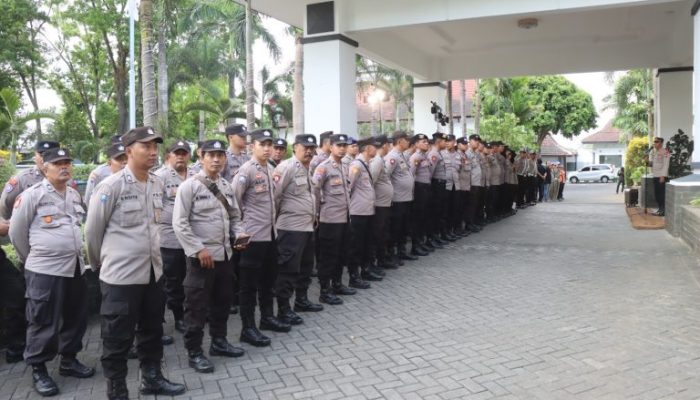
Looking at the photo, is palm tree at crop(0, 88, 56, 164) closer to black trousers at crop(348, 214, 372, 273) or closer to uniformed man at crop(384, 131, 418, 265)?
uniformed man at crop(384, 131, 418, 265)

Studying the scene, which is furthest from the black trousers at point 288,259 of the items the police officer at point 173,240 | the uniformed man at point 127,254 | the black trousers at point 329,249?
the uniformed man at point 127,254

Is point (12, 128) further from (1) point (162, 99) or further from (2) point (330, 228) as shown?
(2) point (330, 228)

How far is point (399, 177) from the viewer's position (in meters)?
7.79

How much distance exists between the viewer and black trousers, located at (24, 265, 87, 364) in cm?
388

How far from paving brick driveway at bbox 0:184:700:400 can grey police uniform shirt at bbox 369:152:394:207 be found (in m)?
1.00

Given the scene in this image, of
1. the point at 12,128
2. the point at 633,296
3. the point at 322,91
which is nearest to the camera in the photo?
the point at 633,296

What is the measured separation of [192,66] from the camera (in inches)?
1057

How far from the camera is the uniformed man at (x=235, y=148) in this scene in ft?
17.9

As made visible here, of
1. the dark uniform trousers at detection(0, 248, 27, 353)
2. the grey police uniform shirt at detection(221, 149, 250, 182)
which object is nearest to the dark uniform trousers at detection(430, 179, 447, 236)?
the grey police uniform shirt at detection(221, 149, 250, 182)

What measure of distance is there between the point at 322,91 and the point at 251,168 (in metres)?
5.30

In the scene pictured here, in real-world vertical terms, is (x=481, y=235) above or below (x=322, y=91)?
below

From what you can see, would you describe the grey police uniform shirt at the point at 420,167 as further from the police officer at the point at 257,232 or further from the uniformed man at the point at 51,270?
the uniformed man at the point at 51,270

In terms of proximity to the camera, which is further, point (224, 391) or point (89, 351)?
point (89, 351)

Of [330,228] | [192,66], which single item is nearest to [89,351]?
[330,228]
